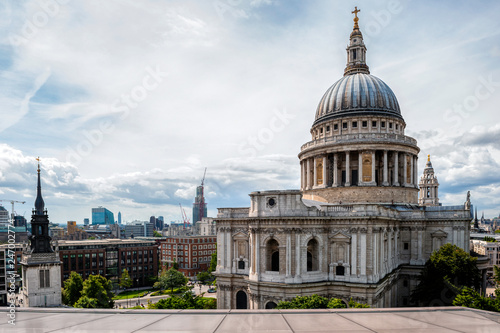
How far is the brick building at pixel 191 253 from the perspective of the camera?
395ft

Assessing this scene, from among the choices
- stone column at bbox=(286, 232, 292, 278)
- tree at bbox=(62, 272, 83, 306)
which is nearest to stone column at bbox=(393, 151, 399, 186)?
stone column at bbox=(286, 232, 292, 278)

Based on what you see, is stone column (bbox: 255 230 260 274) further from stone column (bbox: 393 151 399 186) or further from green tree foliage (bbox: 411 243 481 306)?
stone column (bbox: 393 151 399 186)

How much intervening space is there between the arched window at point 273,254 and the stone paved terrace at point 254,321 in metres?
36.0

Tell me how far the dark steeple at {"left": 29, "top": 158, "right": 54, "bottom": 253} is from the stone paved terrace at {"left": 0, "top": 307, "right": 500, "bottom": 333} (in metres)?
52.5

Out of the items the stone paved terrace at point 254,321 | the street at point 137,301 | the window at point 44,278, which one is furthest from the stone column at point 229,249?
the stone paved terrace at point 254,321

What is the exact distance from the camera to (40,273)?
54.0m

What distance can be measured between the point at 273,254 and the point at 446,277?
24.8 m

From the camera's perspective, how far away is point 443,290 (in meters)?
49.2

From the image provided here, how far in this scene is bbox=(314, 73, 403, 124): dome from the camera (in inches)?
2591

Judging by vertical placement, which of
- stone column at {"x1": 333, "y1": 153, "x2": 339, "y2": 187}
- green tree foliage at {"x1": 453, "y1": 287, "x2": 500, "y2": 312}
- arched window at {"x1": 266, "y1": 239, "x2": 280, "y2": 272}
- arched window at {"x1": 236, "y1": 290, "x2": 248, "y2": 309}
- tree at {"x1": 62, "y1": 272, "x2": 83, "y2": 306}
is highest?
stone column at {"x1": 333, "y1": 153, "x2": 339, "y2": 187}

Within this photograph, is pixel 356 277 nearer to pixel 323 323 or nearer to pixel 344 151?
pixel 344 151

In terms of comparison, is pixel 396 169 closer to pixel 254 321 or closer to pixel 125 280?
pixel 254 321

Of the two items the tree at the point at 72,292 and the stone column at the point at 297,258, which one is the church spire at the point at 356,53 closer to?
the stone column at the point at 297,258

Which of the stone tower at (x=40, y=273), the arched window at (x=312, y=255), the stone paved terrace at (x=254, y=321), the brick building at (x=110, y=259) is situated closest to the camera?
the stone paved terrace at (x=254, y=321)
